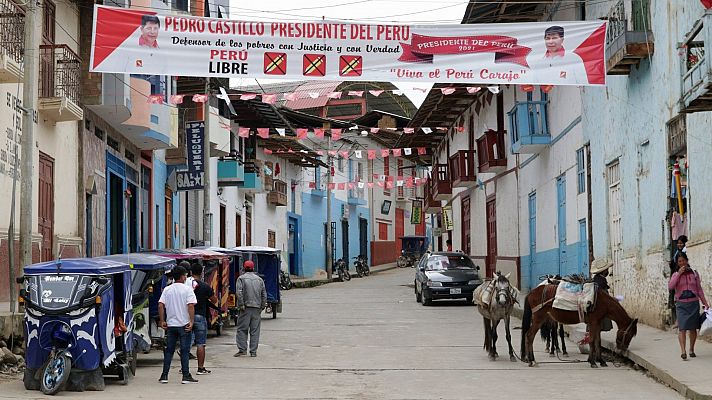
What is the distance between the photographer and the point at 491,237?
130 feet

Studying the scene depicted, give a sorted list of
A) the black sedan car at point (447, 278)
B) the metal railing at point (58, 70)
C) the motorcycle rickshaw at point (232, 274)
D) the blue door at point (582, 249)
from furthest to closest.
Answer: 1. the black sedan car at point (447, 278)
2. the blue door at point (582, 249)
3. the motorcycle rickshaw at point (232, 274)
4. the metal railing at point (58, 70)

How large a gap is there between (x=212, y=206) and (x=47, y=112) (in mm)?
20946

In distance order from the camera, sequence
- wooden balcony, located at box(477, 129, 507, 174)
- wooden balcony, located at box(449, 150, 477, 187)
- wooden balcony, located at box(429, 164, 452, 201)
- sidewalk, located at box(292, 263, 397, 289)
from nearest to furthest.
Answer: wooden balcony, located at box(477, 129, 507, 174) → wooden balcony, located at box(449, 150, 477, 187) → wooden balcony, located at box(429, 164, 452, 201) → sidewalk, located at box(292, 263, 397, 289)

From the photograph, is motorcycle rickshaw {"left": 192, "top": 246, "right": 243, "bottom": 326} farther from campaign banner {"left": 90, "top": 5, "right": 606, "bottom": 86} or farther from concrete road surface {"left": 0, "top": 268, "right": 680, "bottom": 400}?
campaign banner {"left": 90, "top": 5, "right": 606, "bottom": 86}

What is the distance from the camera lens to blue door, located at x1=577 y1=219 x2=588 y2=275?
24.3 meters

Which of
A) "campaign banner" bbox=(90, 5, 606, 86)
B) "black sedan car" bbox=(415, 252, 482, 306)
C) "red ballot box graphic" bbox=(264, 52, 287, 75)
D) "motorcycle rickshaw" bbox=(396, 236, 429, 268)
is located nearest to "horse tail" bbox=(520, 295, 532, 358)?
"campaign banner" bbox=(90, 5, 606, 86)

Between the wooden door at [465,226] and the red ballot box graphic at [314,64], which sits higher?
the red ballot box graphic at [314,64]

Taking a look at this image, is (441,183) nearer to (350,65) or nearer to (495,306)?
(350,65)

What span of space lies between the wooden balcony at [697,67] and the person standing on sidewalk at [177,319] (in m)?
7.27

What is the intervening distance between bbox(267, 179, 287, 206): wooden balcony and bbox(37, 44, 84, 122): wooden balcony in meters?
32.0

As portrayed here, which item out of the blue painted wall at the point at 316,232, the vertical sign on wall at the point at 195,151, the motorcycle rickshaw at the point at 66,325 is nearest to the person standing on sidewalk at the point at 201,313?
the motorcycle rickshaw at the point at 66,325

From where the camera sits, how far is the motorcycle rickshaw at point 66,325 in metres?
12.0

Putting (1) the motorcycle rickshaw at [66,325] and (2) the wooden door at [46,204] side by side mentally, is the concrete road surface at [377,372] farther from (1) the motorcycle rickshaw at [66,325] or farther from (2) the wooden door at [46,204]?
(2) the wooden door at [46,204]

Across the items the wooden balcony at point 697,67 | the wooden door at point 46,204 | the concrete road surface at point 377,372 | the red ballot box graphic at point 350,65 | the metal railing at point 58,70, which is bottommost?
the concrete road surface at point 377,372
